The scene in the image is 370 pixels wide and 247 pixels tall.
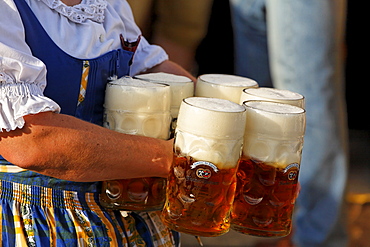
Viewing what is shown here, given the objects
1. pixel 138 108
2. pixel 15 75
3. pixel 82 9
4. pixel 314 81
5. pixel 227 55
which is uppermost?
pixel 82 9

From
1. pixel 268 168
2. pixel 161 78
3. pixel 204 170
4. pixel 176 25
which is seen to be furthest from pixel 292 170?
pixel 176 25

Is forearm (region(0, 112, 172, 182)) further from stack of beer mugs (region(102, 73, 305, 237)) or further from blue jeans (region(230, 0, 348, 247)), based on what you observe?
blue jeans (region(230, 0, 348, 247))

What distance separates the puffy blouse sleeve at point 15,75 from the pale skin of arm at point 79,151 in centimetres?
3

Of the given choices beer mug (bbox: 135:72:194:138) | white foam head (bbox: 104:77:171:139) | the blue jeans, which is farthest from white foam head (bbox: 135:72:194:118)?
the blue jeans

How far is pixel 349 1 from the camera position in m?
5.63

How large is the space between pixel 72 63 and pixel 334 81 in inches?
79.4

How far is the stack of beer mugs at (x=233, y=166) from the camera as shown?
1308mm

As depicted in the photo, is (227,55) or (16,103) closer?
(16,103)

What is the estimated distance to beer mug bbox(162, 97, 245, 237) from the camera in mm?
1300

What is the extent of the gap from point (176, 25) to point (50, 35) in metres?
2.32

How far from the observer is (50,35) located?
140cm

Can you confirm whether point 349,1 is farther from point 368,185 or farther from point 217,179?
point 217,179

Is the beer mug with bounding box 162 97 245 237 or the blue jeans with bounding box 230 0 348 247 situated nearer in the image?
the beer mug with bounding box 162 97 245 237

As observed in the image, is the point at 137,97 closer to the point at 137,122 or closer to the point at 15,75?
the point at 137,122
